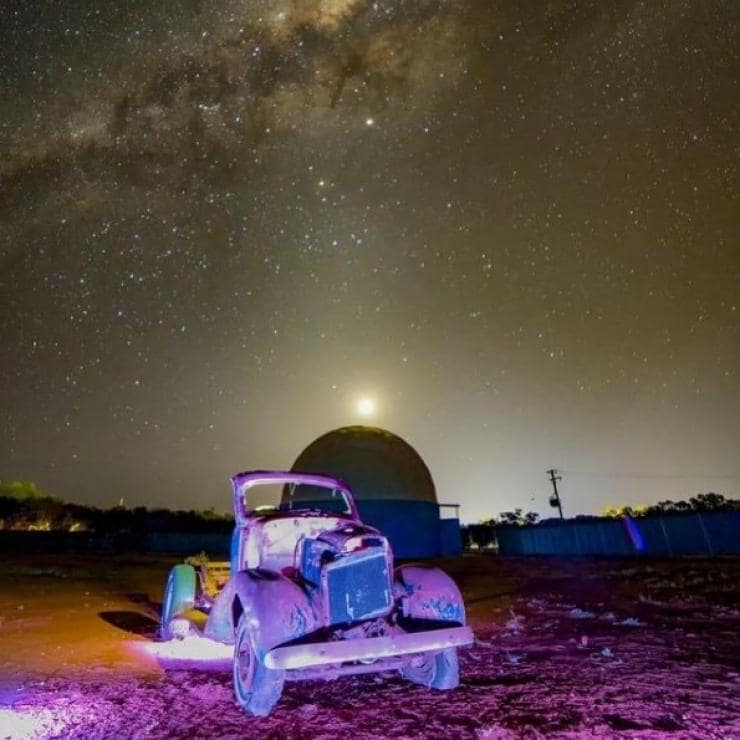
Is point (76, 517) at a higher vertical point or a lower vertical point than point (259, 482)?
higher

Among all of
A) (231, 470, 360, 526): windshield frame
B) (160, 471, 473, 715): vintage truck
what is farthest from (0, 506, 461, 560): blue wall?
(160, 471, 473, 715): vintage truck

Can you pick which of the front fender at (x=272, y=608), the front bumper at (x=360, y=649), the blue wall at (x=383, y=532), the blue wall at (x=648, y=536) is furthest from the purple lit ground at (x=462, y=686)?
the blue wall at (x=383, y=532)

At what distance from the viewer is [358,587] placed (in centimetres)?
480

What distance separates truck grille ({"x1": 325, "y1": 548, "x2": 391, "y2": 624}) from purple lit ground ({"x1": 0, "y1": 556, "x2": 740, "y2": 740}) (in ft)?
2.52

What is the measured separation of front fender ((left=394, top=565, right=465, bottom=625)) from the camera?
5000mm

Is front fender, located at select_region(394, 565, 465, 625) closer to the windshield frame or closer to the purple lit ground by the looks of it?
the purple lit ground

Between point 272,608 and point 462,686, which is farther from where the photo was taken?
point 462,686

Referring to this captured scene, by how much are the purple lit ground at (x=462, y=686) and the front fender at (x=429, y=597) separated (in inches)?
26.1

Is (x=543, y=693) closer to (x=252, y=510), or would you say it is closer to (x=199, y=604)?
(x=252, y=510)

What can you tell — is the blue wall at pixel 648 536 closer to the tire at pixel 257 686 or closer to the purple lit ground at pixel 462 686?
the purple lit ground at pixel 462 686

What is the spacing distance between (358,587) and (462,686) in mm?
1470

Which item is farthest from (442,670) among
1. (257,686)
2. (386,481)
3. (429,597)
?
(386,481)

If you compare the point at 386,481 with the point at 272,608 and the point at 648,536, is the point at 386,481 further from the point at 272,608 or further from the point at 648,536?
the point at 272,608

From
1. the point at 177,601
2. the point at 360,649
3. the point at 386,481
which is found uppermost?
the point at 386,481
